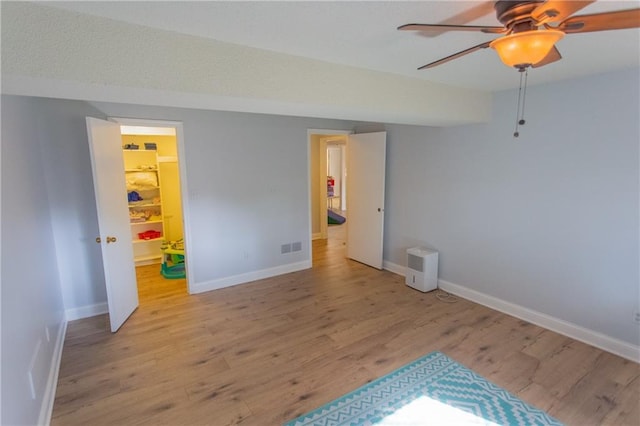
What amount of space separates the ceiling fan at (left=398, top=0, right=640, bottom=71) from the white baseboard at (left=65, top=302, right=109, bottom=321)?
4.05 metres

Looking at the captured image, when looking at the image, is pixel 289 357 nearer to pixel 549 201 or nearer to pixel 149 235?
pixel 549 201

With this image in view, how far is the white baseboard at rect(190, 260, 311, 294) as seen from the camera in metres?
4.18

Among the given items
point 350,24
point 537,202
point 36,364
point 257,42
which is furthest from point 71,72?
point 537,202

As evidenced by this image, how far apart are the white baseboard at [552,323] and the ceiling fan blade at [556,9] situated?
9.50 feet

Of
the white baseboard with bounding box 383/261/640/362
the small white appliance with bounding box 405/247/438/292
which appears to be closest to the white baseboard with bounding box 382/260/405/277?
the small white appliance with bounding box 405/247/438/292

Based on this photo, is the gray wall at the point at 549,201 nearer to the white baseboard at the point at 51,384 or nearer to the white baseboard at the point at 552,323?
the white baseboard at the point at 552,323

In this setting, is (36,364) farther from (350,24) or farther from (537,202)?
(537,202)

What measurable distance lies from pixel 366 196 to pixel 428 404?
320cm

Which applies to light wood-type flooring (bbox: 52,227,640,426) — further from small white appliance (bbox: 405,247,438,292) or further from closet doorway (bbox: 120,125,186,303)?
closet doorway (bbox: 120,125,186,303)

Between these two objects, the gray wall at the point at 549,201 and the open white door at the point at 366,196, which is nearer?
the gray wall at the point at 549,201

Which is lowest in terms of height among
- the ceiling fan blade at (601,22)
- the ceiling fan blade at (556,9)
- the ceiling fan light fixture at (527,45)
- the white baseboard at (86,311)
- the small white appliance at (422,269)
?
the white baseboard at (86,311)

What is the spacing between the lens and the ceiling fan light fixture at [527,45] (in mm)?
1295

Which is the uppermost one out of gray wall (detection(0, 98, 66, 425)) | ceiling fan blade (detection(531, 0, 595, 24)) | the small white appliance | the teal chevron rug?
ceiling fan blade (detection(531, 0, 595, 24))

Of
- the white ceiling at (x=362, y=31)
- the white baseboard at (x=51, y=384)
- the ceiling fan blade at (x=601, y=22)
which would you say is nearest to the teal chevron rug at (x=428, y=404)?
the white baseboard at (x=51, y=384)
